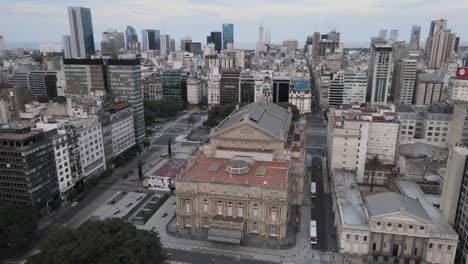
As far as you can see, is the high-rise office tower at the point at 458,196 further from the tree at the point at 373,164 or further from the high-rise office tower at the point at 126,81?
the high-rise office tower at the point at 126,81

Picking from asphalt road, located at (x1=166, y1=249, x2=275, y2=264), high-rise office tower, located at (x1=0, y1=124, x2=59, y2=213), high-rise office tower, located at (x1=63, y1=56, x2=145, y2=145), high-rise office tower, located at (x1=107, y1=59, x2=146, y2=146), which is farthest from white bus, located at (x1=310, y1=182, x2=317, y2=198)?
high-rise office tower, located at (x1=107, y1=59, x2=146, y2=146)

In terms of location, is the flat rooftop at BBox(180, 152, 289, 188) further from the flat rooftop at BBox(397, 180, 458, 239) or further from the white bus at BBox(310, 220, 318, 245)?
the flat rooftop at BBox(397, 180, 458, 239)

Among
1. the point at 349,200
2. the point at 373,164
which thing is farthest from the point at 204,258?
the point at 373,164

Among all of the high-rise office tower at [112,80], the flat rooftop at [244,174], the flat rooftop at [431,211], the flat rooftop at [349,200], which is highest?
the high-rise office tower at [112,80]

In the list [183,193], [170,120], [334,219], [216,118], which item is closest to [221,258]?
[183,193]

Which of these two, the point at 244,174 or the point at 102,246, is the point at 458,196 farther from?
the point at 102,246

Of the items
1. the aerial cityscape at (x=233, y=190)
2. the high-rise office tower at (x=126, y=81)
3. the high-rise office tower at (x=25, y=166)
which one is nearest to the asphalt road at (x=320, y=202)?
the aerial cityscape at (x=233, y=190)

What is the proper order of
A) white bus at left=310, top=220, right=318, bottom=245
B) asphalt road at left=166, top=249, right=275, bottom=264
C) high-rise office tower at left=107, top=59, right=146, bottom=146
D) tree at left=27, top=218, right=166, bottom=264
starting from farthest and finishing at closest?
high-rise office tower at left=107, top=59, right=146, bottom=146 → white bus at left=310, top=220, right=318, bottom=245 → asphalt road at left=166, top=249, right=275, bottom=264 → tree at left=27, top=218, right=166, bottom=264
